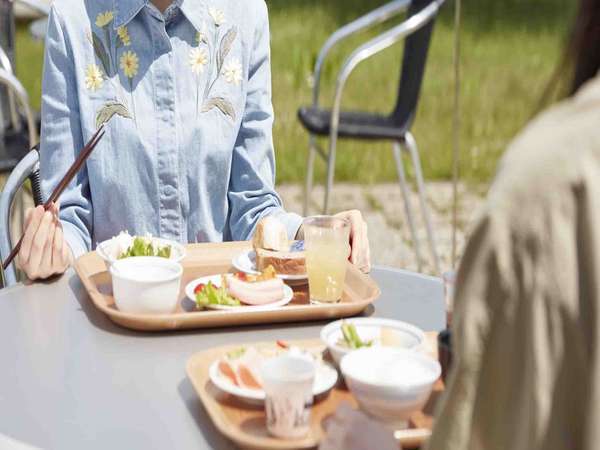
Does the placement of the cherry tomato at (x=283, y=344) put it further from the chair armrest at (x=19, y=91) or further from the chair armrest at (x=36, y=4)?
the chair armrest at (x=36, y=4)

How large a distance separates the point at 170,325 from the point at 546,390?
96 centimetres

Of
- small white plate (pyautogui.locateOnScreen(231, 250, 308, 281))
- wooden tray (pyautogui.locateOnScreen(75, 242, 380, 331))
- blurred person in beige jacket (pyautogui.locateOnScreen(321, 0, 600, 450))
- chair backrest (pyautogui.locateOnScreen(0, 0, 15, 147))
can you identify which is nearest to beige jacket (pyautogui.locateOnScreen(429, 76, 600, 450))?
blurred person in beige jacket (pyautogui.locateOnScreen(321, 0, 600, 450))

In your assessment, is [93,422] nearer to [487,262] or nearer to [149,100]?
[487,262]

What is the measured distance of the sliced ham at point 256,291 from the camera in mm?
1694

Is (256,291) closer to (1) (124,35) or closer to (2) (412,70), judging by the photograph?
(1) (124,35)

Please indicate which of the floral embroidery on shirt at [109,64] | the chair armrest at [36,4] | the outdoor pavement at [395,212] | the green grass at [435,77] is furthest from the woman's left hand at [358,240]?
the green grass at [435,77]

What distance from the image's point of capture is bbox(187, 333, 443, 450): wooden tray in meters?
1.24

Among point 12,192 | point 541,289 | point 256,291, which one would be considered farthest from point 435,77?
point 541,289

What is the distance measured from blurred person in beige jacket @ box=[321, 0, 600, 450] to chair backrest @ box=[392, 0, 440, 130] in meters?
3.21

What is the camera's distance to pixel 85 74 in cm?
209

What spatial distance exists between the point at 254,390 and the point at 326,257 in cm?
46

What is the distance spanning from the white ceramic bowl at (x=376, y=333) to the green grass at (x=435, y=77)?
3567mm

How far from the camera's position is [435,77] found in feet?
26.2

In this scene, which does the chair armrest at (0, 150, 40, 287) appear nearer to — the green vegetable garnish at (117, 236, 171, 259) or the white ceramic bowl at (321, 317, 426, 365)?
the green vegetable garnish at (117, 236, 171, 259)
